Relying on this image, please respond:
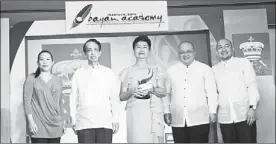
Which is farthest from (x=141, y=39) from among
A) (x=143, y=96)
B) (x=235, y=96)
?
(x=235, y=96)

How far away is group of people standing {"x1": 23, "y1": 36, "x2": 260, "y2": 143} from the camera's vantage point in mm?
1646

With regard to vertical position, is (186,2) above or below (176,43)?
above

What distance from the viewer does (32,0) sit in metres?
1.70

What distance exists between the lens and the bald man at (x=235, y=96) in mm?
1665

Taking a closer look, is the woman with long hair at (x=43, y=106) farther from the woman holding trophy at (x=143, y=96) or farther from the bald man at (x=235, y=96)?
the bald man at (x=235, y=96)

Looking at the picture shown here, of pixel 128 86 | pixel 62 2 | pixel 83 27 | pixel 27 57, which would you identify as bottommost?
pixel 128 86

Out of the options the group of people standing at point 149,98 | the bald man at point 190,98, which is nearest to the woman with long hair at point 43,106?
the group of people standing at point 149,98

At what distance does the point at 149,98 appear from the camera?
5.46ft

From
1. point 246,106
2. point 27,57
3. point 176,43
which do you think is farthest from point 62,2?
point 246,106

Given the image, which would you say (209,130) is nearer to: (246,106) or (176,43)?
(246,106)

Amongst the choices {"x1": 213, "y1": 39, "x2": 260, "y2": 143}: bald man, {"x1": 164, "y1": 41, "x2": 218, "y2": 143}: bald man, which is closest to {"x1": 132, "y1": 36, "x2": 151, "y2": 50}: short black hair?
{"x1": 164, "y1": 41, "x2": 218, "y2": 143}: bald man

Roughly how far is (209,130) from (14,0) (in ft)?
3.06

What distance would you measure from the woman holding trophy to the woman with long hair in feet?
0.85

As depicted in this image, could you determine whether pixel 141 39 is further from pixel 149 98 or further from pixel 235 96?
pixel 235 96
